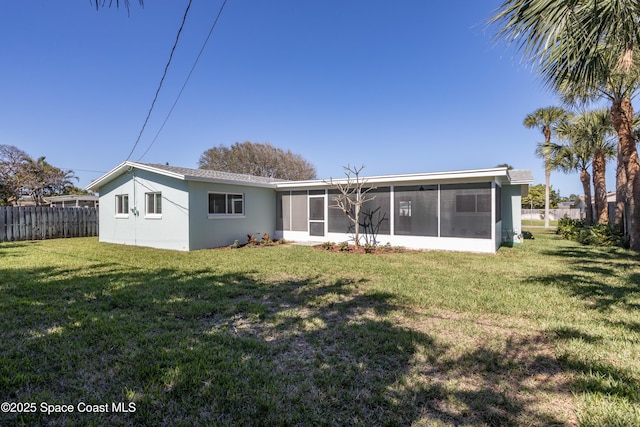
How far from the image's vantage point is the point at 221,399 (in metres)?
2.30

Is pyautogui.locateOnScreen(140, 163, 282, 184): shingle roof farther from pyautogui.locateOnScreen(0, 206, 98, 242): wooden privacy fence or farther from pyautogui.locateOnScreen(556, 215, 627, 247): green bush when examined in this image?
pyautogui.locateOnScreen(556, 215, 627, 247): green bush

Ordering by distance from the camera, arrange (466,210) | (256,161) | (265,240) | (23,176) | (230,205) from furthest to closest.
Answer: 1. (256,161)
2. (23,176)
3. (265,240)
4. (230,205)
5. (466,210)

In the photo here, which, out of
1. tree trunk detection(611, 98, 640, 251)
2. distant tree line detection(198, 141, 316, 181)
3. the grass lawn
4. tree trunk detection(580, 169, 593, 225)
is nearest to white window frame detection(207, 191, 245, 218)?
the grass lawn

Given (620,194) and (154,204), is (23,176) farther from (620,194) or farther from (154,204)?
(620,194)

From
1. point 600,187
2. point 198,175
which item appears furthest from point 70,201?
point 600,187

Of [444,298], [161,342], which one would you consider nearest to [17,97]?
[161,342]

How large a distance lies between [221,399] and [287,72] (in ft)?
45.0

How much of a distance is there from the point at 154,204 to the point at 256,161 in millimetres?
24571

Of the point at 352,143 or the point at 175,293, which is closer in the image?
the point at 175,293

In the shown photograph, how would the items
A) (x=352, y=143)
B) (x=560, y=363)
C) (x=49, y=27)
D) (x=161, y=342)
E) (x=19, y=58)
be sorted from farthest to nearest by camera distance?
1. (x=352, y=143)
2. (x=19, y=58)
3. (x=49, y=27)
4. (x=161, y=342)
5. (x=560, y=363)

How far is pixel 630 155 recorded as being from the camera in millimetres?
9422

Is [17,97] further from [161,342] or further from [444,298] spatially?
[444,298]

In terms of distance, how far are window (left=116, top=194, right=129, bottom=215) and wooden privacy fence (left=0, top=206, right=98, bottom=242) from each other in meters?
3.96

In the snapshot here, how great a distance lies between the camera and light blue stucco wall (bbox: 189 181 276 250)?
10.9m
